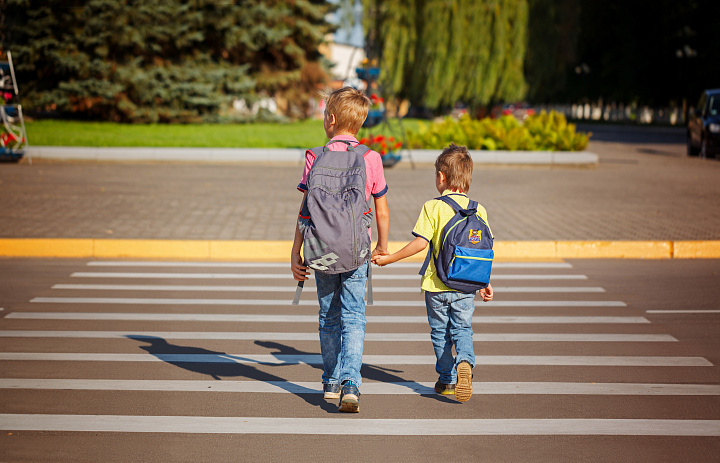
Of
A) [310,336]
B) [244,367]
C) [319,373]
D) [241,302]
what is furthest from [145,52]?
[319,373]

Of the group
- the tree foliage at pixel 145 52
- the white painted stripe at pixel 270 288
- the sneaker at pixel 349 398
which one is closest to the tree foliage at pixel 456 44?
the tree foliage at pixel 145 52

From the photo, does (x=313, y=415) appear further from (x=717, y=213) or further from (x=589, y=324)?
(x=717, y=213)

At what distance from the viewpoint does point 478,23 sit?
92.4 ft

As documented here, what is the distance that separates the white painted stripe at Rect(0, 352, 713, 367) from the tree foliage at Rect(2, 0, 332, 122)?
1209 inches

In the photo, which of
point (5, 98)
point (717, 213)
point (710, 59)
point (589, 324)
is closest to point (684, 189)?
point (717, 213)

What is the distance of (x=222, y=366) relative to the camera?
559 centimetres

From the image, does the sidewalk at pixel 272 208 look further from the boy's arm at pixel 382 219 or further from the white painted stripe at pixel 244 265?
the boy's arm at pixel 382 219

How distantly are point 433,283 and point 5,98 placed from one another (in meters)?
18.2

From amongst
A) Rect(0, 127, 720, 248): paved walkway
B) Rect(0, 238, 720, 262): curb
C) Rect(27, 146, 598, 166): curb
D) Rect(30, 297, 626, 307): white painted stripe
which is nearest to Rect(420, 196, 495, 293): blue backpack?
Rect(30, 297, 626, 307): white painted stripe

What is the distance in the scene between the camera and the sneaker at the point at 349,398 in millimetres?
4484

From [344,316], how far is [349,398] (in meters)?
0.45

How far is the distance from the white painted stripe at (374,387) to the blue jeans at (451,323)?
399 mm

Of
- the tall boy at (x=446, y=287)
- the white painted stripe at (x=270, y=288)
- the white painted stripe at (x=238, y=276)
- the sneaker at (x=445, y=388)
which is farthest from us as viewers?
the white painted stripe at (x=238, y=276)

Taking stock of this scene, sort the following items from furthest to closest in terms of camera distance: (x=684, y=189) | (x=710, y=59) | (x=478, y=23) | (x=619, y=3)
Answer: (x=619, y=3)
(x=710, y=59)
(x=478, y=23)
(x=684, y=189)
